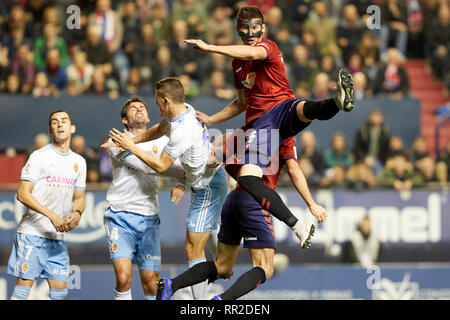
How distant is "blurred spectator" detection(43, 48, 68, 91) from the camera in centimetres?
1390

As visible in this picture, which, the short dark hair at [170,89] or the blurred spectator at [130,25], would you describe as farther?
the blurred spectator at [130,25]

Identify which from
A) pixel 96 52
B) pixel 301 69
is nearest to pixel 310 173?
pixel 301 69

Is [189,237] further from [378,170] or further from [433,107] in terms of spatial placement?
[433,107]

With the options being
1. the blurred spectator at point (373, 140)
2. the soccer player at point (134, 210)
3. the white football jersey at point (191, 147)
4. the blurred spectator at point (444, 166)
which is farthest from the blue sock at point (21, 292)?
the blurred spectator at point (444, 166)

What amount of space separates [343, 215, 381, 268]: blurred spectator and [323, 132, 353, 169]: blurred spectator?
3.68 feet

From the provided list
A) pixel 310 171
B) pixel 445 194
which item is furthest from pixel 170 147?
pixel 445 194

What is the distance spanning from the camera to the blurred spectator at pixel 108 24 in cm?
1488

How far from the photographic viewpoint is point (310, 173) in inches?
504

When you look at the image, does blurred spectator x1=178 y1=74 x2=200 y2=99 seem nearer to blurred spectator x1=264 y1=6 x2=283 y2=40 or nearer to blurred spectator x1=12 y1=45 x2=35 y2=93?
blurred spectator x1=264 y1=6 x2=283 y2=40

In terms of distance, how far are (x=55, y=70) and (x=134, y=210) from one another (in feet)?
20.1

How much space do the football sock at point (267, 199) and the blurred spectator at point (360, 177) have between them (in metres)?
5.34

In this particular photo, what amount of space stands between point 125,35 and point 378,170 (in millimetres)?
5005

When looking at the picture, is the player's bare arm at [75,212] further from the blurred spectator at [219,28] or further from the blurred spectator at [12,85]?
the blurred spectator at [219,28]

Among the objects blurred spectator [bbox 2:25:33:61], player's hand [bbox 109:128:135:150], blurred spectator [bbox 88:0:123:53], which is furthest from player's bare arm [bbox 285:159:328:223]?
blurred spectator [bbox 2:25:33:61]
